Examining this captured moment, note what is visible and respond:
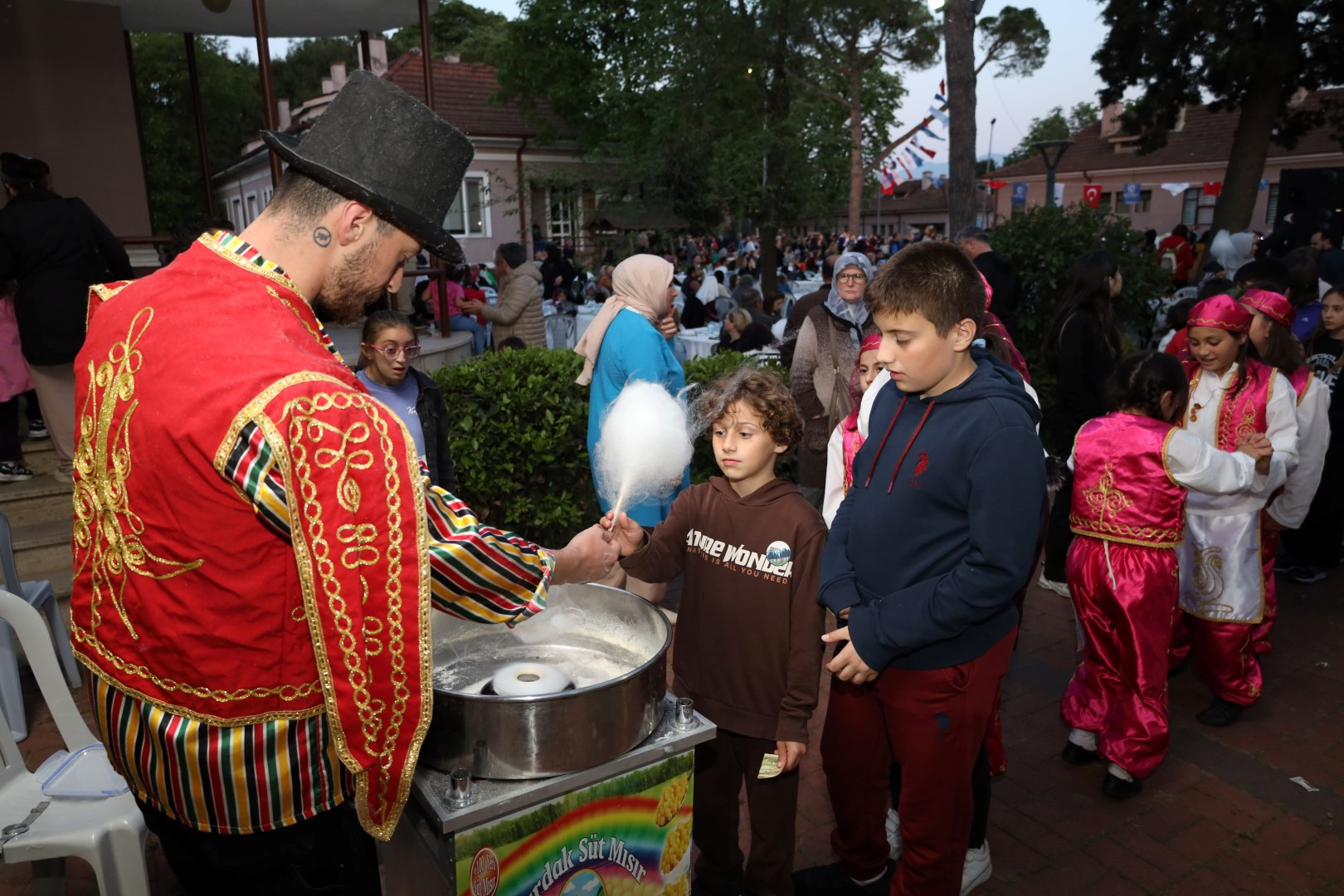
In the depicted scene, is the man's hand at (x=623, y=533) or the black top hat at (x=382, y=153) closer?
the black top hat at (x=382, y=153)

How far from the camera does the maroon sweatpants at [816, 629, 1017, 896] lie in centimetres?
260

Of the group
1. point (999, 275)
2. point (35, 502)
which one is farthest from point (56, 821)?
point (999, 275)

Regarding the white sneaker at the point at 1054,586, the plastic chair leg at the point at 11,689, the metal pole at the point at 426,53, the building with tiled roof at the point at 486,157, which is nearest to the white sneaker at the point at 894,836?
the white sneaker at the point at 1054,586

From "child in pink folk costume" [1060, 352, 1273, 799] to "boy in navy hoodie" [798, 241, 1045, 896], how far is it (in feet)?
4.02

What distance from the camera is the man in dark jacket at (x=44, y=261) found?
5.45 metres

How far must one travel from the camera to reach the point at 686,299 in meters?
12.8

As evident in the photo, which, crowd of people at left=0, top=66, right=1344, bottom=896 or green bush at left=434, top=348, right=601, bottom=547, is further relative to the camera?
green bush at left=434, top=348, right=601, bottom=547

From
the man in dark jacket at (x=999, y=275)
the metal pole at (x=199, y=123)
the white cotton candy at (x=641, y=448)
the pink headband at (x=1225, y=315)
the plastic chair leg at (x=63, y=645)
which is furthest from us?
the metal pole at (x=199, y=123)

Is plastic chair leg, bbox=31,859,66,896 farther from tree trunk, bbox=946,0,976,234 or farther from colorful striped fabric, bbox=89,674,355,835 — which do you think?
tree trunk, bbox=946,0,976,234

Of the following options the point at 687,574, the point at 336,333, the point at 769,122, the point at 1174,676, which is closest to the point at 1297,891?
the point at 1174,676

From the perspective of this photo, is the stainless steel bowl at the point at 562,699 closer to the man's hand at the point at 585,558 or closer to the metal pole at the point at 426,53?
the man's hand at the point at 585,558

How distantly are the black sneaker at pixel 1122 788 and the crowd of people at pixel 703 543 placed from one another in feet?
0.04

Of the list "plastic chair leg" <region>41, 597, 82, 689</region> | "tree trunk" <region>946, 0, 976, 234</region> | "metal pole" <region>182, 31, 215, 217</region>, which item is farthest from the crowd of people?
"tree trunk" <region>946, 0, 976, 234</region>

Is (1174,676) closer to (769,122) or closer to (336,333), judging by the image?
(336,333)
